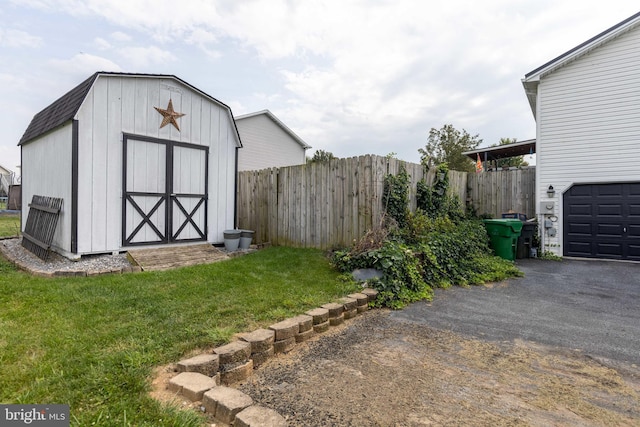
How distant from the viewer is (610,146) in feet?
25.5

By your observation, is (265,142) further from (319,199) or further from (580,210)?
(580,210)

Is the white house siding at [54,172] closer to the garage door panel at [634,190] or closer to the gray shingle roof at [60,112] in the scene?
the gray shingle roof at [60,112]

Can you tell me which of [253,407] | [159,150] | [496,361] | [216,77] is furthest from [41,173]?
[496,361]

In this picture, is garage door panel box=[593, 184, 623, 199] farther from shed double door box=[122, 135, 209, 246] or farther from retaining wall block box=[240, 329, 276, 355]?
shed double door box=[122, 135, 209, 246]

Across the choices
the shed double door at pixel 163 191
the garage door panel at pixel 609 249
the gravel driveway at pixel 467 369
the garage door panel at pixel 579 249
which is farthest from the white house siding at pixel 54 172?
the garage door panel at pixel 609 249

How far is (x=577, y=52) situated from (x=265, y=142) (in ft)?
40.4

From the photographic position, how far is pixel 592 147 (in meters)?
7.98

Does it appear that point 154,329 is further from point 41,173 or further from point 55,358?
point 41,173

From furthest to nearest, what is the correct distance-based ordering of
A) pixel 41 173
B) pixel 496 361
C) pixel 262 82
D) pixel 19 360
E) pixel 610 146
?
pixel 262 82
pixel 610 146
pixel 41 173
pixel 496 361
pixel 19 360

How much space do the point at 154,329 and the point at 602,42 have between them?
1145 cm

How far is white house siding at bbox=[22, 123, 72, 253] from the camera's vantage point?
5648mm

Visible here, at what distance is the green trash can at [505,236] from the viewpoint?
7367mm

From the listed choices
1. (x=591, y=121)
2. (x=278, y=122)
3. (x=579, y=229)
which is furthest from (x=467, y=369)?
(x=278, y=122)

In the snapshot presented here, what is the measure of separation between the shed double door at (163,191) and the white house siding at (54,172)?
0.91 meters
